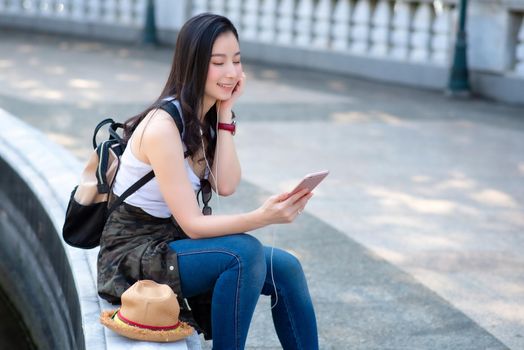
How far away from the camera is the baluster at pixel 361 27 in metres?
14.1

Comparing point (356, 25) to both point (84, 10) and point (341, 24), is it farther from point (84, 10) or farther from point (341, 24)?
point (84, 10)

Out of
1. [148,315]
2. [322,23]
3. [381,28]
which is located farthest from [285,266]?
[322,23]

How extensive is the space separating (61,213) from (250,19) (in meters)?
10.4

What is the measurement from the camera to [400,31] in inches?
536

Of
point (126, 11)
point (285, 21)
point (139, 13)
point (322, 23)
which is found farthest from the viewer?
point (126, 11)

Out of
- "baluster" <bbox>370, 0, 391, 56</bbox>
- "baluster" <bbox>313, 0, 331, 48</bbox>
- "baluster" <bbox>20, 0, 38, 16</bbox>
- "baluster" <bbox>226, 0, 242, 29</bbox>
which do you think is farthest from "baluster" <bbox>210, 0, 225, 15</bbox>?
"baluster" <bbox>20, 0, 38, 16</bbox>

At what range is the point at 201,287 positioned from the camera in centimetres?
403

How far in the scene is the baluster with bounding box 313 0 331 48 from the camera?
1466 centimetres

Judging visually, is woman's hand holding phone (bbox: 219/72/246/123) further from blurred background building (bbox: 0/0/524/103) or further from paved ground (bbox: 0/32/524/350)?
blurred background building (bbox: 0/0/524/103)

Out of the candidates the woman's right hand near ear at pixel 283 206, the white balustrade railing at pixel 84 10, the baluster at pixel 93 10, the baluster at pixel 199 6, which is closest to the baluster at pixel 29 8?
the white balustrade railing at pixel 84 10

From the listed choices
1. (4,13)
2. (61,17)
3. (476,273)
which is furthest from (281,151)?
(4,13)

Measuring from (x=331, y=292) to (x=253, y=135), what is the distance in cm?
444

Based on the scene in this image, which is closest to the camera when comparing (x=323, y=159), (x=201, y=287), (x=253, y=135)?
(x=201, y=287)

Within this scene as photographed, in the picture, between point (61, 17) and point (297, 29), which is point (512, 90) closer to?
point (297, 29)
